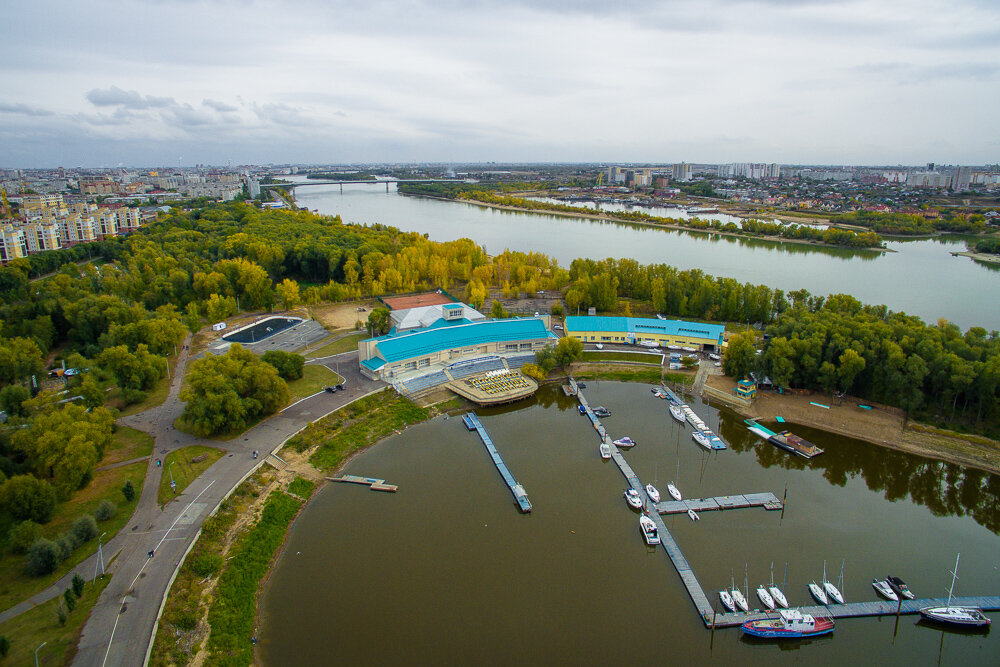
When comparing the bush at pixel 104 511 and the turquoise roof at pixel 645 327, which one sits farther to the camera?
the turquoise roof at pixel 645 327

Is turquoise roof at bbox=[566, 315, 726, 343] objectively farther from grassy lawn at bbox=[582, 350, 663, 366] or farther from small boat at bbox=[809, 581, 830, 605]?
small boat at bbox=[809, 581, 830, 605]

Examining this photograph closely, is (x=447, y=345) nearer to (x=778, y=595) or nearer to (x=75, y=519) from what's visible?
(x=75, y=519)

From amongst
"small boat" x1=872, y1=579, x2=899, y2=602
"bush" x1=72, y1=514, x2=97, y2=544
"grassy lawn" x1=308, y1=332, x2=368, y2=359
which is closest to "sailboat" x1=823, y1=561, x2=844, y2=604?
"small boat" x1=872, y1=579, x2=899, y2=602

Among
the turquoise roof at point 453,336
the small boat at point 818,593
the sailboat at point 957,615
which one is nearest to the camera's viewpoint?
the sailboat at point 957,615

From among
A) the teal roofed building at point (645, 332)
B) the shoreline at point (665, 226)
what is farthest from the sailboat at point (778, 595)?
the shoreline at point (665, 226)

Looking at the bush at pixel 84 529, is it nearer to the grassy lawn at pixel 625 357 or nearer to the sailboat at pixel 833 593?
the sailboat at pixel 833 593
